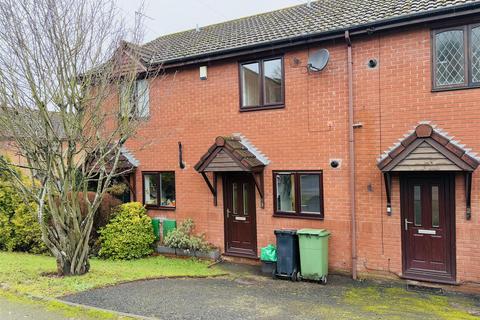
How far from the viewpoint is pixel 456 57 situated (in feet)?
24.5

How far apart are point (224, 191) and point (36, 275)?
472cm

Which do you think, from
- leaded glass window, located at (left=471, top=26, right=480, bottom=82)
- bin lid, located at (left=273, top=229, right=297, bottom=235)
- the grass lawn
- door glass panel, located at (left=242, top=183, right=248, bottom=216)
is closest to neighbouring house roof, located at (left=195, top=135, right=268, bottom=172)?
door glass panel, located at (left=242, top=183, right=248, bottom=216)

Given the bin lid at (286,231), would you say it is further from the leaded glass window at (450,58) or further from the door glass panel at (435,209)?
the leaded glass window at (450,58)

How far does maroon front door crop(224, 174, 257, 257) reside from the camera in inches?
390

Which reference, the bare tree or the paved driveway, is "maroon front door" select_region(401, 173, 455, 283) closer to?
the paved driveway

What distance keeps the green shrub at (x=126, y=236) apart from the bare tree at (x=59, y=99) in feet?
7.56

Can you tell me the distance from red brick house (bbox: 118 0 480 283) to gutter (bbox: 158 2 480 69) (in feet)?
0.08

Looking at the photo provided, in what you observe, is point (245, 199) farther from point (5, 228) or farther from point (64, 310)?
point (5, 228)

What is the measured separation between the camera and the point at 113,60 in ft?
26.5

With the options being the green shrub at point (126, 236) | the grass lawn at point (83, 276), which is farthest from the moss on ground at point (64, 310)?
the green shrub at point (126, 236)

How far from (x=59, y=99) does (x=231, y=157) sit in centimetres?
394

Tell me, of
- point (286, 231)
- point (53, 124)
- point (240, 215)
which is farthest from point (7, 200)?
point (286, 231)

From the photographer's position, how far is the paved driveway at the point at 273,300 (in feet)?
19.6

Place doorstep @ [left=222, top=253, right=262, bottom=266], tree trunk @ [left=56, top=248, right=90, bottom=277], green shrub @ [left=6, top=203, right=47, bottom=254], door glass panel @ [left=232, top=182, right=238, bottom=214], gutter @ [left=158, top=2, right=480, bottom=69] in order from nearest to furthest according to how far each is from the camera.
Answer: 1. gutter @ [left=158, top=2, right=480, bottom=69]
2. tree trunk @ [left=56, top=248, right=90, bottom=277]
3. doorstep @ [left=222, top=253, right=262, bottom=266]
4. door glass panel @ [left=232, top=182, right=238, bottom=214]
5. green shrub @ [left=6, top=203, right=47, bottom=254]
